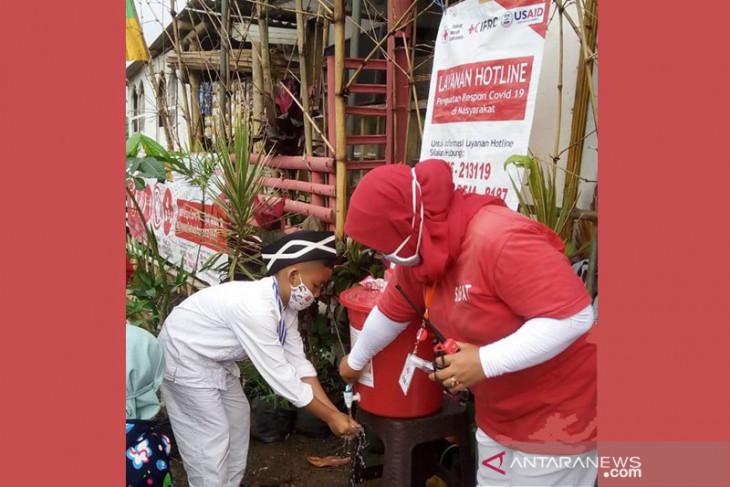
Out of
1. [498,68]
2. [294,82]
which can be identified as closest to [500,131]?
[498,68]

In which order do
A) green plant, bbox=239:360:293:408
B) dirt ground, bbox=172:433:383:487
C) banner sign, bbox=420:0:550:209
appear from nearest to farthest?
banner sign, bbox=420:0:550:209, dirt ground, bbox=172:433:383:487, green plant, bbox=239:360:293:408

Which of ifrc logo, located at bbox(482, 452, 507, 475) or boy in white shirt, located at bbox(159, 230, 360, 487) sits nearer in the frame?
ifrc logo, located at bbox(482, 452, 507, 475)

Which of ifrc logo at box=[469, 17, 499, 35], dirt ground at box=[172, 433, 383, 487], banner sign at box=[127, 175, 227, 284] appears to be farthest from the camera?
banner sign at box=[127, 175, 227, 284]

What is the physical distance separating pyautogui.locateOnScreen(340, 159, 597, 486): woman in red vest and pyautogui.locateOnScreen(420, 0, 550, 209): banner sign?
111 cm

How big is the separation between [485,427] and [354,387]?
2.91 ft

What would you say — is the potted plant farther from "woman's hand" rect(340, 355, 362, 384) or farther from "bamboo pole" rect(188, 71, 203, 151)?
"bamboo pole" rect(188, 71, 203, 151)

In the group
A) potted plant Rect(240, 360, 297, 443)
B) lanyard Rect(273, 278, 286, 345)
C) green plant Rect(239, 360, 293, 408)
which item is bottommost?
potted plant Rect(240, 360, 297, 443)

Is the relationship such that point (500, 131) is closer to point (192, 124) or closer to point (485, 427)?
point (485, 427)

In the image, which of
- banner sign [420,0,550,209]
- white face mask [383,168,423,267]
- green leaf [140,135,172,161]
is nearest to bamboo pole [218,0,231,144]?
green leaf [140,135,172,161]

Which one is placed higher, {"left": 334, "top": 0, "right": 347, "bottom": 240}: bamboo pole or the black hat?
{"left": 334, "top": 0, "right": 347, "bottom": 240}: bamboo pole

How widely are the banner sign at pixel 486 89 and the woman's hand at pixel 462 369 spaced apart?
4.51 feet

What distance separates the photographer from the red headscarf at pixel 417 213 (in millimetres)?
1955

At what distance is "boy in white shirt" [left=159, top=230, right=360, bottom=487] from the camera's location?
9.09 feet

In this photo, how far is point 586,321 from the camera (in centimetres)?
179
